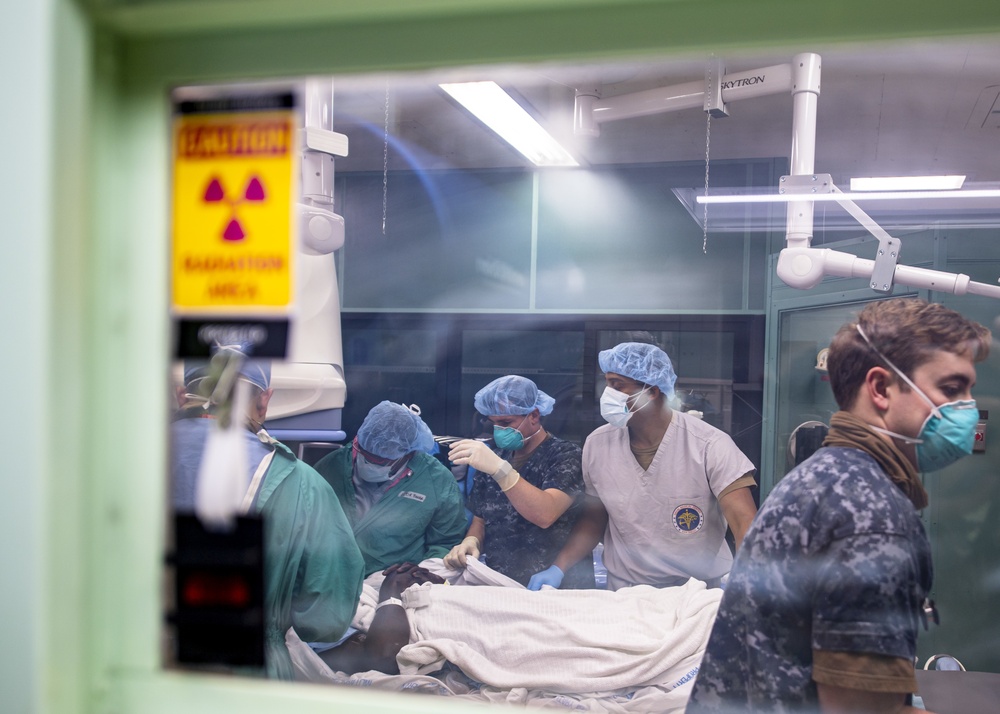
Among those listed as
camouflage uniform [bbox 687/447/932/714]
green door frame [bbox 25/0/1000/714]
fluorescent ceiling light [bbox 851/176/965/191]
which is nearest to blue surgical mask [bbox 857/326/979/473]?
camouflage uniform [bbox 687/447/932/714]

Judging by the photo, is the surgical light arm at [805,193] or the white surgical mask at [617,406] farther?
the white surgical mask at [617,406]

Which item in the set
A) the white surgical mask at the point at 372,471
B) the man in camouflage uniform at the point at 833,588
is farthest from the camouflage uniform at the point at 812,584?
the white surgical mask at the point at 372,471

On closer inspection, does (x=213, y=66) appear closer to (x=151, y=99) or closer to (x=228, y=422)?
(x=151, y=99)

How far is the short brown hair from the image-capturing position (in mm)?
1651

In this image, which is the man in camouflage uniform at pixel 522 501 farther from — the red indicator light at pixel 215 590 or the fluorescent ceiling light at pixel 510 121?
the red indicator light at pixel 215 590

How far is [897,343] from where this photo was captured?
5.46 feet

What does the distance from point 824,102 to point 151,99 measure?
107 inches

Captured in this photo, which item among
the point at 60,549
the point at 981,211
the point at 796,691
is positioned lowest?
the point at 796,691

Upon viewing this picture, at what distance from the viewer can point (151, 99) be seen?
26.9 inches

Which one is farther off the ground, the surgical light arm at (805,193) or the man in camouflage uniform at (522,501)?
the surgical light arm at (805,193)

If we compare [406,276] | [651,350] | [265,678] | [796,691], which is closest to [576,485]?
[651,350]

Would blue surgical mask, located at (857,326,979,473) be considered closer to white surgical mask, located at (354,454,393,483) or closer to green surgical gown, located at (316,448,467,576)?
green surgical gown, located at (316,448,467,576)

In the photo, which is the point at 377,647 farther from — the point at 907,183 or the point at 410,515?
the point at 907,183

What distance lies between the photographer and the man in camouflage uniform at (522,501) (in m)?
2.78
